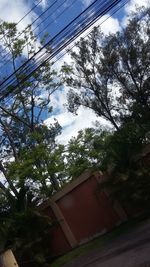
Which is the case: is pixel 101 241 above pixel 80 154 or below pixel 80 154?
below

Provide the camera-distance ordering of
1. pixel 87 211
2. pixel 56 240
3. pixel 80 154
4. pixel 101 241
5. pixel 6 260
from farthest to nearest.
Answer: pixel 80 154 → pixel 56 240 → pixel 87 211 → pixel 101 241 → pixel 6 260

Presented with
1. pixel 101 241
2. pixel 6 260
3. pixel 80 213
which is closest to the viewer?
pixel 6 260

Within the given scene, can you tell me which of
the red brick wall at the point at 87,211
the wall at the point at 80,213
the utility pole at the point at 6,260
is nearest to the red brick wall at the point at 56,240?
the wall at the point at 80,213

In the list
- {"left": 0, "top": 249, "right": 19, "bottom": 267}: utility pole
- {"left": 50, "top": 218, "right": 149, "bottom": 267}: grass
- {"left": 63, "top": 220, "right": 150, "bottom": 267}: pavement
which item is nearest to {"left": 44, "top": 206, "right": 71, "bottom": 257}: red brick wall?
{"left": 50, "top": 218, "right": 149, "bottom": 267}: grass

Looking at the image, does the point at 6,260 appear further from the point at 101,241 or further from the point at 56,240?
the point at 56,240

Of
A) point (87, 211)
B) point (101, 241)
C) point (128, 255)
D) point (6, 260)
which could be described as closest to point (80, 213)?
point (87, 211)

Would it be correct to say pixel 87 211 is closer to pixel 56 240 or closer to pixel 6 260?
pixel 56 240

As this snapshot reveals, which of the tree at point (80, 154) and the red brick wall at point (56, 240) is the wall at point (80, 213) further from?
the tree at point (80, 154)

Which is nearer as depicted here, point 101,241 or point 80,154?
point 101,241

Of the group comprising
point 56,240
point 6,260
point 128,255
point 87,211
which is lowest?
point 128,255

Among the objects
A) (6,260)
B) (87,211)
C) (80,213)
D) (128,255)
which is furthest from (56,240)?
(128,255)

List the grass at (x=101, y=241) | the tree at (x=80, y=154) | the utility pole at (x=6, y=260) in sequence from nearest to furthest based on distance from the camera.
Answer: the utility pole at (x=6, y=260), the grass at (x=101, y=241), the tree at (x=80, y=154)

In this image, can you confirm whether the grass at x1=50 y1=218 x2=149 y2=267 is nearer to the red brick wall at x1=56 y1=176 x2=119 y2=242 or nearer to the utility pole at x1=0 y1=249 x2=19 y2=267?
the red brick wall at x1=56 y1=176 x2=119 y2=242

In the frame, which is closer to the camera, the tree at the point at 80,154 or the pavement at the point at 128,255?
the pavement at the point at 128,255
